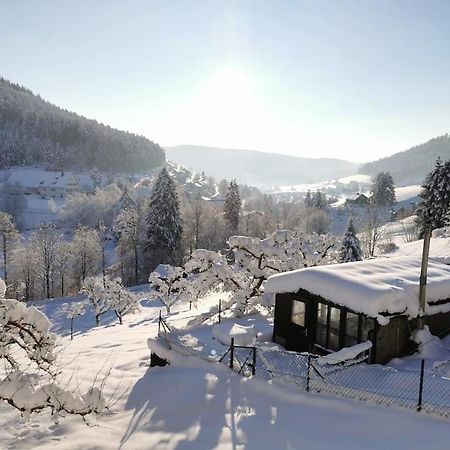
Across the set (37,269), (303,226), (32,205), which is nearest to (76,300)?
(37,269)

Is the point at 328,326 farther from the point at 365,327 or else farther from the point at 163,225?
the point at 163,225

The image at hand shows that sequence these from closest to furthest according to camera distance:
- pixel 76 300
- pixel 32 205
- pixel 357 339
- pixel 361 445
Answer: pixel 361 445, pixel 357 339, pixel 76 300, pixel 32 205

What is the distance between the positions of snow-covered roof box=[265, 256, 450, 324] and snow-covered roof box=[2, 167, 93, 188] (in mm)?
119796

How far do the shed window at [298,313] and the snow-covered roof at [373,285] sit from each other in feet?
Answer: 2.21

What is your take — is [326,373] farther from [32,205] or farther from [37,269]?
[32,205]

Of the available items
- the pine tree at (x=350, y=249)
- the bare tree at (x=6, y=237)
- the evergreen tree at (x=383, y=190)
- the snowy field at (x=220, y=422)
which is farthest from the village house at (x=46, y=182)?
the snowy field at (x=220, y=422)

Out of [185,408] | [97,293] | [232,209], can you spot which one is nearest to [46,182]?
[232,209]

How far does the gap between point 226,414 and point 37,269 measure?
167 feet

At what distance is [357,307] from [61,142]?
163607mm

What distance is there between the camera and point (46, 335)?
6.74 meters

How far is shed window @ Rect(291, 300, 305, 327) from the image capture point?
49.5 feet

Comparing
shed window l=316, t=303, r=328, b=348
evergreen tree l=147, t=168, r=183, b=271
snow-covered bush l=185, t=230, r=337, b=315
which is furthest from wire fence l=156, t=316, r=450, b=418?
evergreen tree l=147, t=168, r=183, b=271

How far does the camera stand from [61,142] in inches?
6176

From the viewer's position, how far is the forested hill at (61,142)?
476 ft
